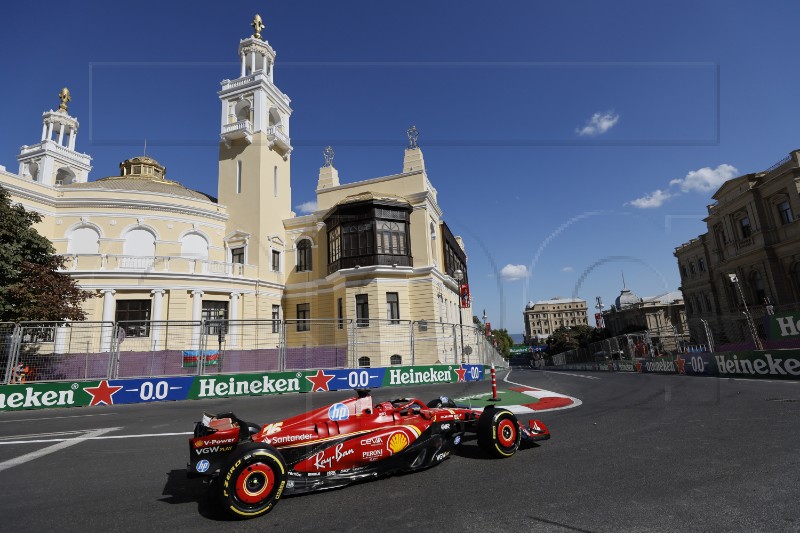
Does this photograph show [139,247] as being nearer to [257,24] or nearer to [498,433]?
[257,24]

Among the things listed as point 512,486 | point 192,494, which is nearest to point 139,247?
point 192,494

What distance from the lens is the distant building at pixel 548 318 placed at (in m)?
112

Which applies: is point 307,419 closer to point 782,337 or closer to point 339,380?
point 339,380

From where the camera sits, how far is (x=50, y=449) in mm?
7309

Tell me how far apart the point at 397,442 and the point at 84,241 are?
1171 inches

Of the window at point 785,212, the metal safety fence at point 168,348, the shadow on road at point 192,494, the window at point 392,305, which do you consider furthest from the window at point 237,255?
the window at point 785,212

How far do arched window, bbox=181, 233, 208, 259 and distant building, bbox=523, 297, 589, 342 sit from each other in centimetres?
9886

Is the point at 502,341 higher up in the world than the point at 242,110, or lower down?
lower down

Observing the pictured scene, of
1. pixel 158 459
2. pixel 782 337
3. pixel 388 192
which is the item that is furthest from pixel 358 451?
pixel 388 192

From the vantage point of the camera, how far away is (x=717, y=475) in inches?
183

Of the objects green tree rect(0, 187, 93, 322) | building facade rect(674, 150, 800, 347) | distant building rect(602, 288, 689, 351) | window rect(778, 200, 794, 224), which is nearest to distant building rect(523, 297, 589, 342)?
distant building rect(602, 288, 689, 351)

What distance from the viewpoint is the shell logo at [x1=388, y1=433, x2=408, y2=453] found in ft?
17.2

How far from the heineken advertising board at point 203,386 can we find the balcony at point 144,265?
12.4 metres

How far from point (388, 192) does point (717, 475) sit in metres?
25.6
